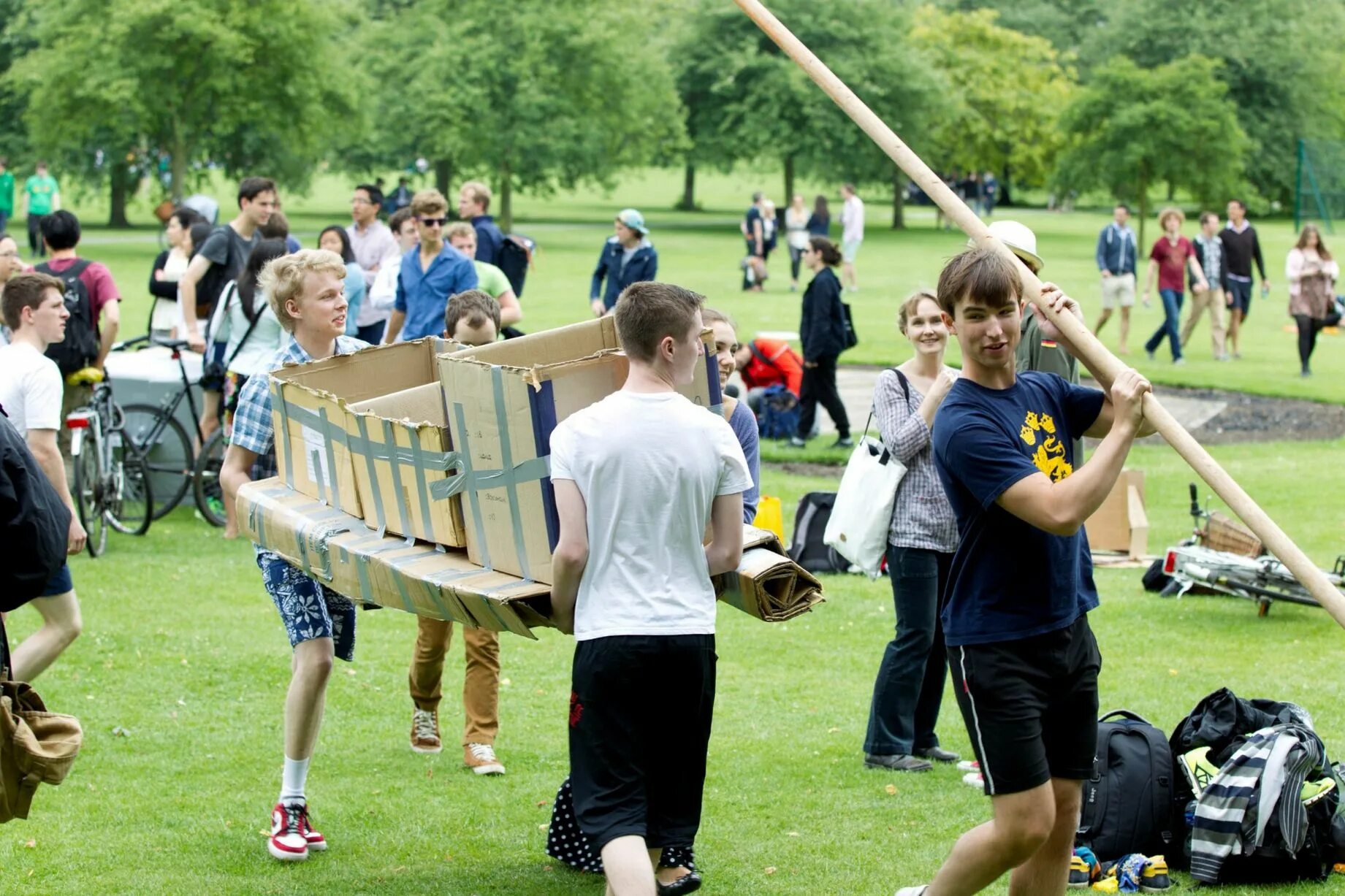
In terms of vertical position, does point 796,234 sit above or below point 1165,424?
below

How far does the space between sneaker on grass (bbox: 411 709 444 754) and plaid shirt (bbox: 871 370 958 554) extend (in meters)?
2.14

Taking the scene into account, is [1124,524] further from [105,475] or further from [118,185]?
[118,185]

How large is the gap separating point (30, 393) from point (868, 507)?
373 centimetres

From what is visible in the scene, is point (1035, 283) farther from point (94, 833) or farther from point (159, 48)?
point (159, 48)

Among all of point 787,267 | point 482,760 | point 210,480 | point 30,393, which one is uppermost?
point 30,393

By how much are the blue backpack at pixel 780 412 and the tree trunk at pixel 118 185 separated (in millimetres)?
39376

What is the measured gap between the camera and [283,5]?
152 ft

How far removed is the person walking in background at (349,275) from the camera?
12.3 metres

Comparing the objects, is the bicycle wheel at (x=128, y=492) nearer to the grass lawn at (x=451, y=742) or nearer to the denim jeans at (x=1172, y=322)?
the grass lawn at (x=451, y=742)

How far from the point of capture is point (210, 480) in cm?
1203

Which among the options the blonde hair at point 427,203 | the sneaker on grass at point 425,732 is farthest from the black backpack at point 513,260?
the sneaker on grass at point 425,732

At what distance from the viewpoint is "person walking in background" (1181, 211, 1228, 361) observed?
23266mm

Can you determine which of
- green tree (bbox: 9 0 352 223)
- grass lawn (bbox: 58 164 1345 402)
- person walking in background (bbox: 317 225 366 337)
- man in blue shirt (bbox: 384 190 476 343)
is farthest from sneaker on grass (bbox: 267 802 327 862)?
green tree (bbox: 9 0 352 223)

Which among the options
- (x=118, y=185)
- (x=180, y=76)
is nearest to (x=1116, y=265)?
(x=180, y=76)
